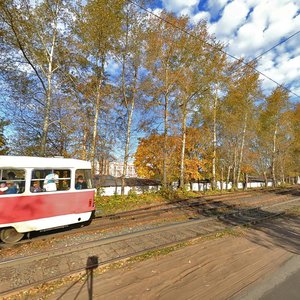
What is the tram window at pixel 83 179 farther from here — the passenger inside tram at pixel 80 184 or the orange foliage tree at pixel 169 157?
the orange foliage tree at pixel 169 157

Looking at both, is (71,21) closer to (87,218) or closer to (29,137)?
(29,137)

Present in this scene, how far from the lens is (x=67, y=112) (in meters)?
16.1

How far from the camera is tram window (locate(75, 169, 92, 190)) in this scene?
8.65 metres

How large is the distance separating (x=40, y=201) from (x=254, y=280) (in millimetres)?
6627

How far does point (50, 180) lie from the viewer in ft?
25.6

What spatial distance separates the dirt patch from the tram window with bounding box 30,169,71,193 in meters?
3.94

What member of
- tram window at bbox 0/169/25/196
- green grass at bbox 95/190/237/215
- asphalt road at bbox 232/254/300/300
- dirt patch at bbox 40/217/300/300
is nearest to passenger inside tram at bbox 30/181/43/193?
tram window at bbox 0/169/25/196

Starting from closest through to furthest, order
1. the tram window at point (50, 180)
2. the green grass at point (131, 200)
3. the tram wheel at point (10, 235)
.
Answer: the tram wheel at point (10, 235)
the tram window at point (50, 180)
the green grass at point (131, 200)

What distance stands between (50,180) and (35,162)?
828mm

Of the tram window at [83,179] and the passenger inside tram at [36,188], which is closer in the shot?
the passenger inside tram at [36,188]

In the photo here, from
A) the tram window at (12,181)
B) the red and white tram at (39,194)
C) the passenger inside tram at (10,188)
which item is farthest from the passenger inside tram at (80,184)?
the passenger inside tram at (10,188)

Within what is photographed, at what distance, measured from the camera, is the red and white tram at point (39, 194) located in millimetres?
6836

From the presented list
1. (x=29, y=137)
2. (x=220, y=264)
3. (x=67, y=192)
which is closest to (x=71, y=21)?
(x=29, y=137)

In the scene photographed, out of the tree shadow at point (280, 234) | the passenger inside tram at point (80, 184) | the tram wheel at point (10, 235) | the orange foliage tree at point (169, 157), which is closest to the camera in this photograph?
the tram wheel at point (10, 235)
